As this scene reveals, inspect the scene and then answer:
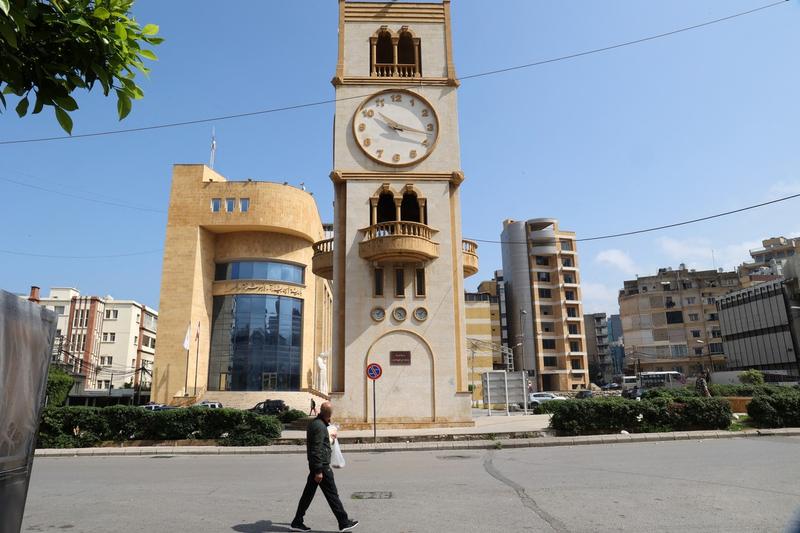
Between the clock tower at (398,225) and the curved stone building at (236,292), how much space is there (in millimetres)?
27143

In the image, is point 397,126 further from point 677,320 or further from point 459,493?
point 677,320

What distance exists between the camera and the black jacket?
655 centimetres

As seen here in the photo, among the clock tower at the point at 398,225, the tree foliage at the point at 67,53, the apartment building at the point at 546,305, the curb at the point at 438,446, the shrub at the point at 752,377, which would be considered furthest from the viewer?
the apartment building at the point at 546,305

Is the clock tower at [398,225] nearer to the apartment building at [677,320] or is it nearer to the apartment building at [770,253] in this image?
the apartment building at [677,320]

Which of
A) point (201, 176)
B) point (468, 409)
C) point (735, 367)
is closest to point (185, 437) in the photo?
point (468, 409)

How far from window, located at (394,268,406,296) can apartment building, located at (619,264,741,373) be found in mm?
67026

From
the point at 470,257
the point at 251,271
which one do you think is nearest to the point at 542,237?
the point at 251,271

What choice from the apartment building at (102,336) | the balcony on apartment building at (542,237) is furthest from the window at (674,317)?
the apartment building at (102,336)

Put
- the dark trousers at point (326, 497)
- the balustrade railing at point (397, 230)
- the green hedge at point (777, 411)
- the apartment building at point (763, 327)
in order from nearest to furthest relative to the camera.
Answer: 1. the dark trousers at point (326, 497)
2. the green hedge at point (777, 411)
3. the balustrade railing at point (397, 230)
4. the apartment building at point (763, 327)

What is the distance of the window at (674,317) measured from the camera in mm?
80812

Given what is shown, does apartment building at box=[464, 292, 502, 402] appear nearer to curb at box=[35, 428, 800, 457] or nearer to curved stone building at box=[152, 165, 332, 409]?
curved stone building at box=[152, 165, 332, 409]

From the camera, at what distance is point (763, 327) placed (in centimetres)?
6000

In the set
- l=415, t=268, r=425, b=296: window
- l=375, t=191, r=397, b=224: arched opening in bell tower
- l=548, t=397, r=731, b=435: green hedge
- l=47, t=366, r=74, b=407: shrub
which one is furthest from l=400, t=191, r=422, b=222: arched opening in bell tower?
l=47, t=366, r=74, b=407: shrub

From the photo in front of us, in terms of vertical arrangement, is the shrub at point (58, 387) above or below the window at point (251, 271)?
below
